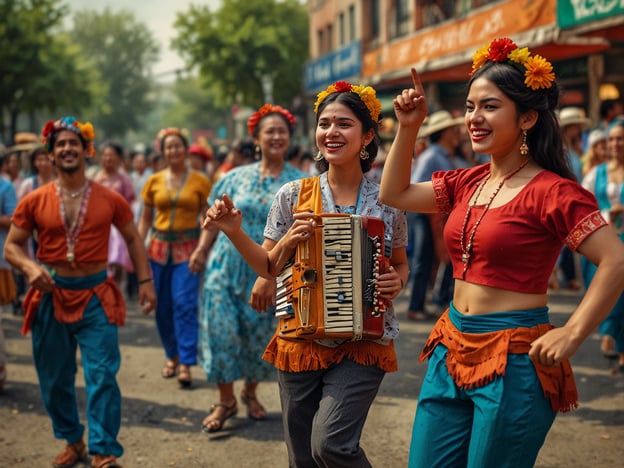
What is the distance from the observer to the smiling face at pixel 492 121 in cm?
310

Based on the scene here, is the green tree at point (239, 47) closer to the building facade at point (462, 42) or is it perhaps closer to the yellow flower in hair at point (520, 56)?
the building facade at point (462, 42)

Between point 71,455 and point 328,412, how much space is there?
2397 millimetres

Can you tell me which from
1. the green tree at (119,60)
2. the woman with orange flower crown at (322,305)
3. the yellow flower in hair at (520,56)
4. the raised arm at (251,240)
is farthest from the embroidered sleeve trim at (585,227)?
the green tree at (119,60)

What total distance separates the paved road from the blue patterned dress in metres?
0.42

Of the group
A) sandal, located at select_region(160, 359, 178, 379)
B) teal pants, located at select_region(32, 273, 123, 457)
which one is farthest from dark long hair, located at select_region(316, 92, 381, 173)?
sandal, located at select_region(160, 359, 178, 379)

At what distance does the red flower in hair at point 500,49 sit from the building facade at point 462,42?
23.5 feet

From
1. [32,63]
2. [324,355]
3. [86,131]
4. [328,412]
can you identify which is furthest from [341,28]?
[328,412]

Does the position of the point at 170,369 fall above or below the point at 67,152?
below

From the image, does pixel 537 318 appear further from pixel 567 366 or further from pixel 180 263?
pixel 180 263

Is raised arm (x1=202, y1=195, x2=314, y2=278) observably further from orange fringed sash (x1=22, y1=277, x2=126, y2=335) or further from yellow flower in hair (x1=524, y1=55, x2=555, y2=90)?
orange fringed sash (x1=22, y1=277, x2=126, y2=335)

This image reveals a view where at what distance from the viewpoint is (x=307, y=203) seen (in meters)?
3.84

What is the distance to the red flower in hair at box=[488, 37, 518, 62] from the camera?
3.16m

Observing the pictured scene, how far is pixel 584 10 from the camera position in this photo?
12797 mm

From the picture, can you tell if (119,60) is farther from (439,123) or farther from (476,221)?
(476,221)
